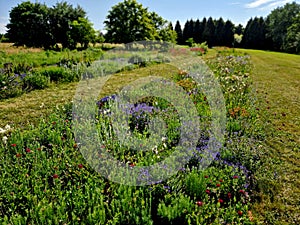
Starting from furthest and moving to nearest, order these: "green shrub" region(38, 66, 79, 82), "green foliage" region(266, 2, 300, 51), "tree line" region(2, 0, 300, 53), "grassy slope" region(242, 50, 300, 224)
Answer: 1. "green foliage" region(266, 2, 300, 51)
2. "tree line" region(2, 0, 300, 53)
3. "green shrub" region(38, 66, 79, 82)
4. "grassy slope" region(242, 50, 300, 224)

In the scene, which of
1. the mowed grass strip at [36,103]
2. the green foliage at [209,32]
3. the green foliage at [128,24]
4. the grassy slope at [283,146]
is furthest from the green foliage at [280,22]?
the mowed grass strip at [36,103]

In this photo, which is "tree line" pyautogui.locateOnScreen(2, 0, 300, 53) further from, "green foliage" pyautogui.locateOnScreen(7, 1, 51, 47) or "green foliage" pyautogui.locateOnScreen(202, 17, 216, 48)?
"green foliage" pyautogui.locateOnScreen(202, 17, 216, 48)

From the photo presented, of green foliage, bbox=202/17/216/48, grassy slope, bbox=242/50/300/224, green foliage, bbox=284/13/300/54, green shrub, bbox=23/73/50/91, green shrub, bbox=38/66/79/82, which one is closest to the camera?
grassy slope, bbox=242/50/300/224

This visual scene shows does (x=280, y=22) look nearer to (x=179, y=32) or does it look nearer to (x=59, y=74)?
(x=179, y=32)

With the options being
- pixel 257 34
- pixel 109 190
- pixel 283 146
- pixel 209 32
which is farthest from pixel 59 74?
pixel 209 32

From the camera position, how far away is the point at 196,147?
3.87 m

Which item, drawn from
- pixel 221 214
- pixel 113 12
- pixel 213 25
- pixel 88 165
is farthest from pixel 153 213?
pixel 213 25

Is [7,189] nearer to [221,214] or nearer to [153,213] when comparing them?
[153,213]

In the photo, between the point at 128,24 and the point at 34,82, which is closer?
the point at 34,82

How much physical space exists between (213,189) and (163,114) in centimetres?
232

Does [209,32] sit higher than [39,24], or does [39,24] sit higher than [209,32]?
[209,32]

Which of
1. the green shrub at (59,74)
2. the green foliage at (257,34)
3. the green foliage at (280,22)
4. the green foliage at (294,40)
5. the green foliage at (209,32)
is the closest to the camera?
the green shrub at (59,74)

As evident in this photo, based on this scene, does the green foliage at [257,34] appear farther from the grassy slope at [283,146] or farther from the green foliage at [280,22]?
the grassy slope at [283,146]

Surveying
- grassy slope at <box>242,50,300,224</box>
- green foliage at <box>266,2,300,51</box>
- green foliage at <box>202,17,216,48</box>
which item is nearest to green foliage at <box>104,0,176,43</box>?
grassy slope at <box>242,50,300,224</box>
